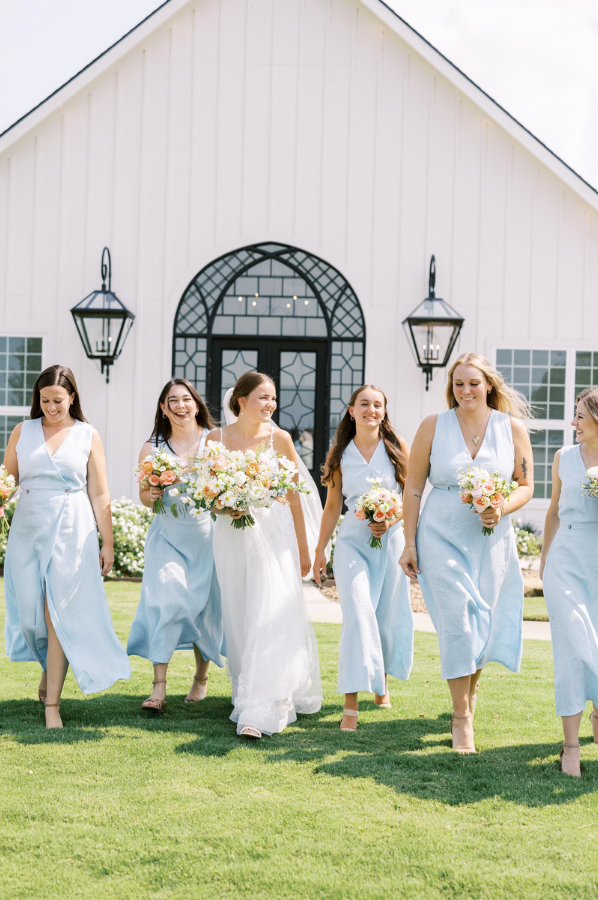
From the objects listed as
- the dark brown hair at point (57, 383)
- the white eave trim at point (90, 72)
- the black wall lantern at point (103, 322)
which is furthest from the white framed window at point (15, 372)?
the dark brown hair at point (57, 383)

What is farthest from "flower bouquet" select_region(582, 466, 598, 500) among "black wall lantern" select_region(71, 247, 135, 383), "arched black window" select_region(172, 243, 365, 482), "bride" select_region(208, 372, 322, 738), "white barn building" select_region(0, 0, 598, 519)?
"black wall lantern" select_region(71, 247, 135, 383)

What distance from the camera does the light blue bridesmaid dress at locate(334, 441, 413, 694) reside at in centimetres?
543

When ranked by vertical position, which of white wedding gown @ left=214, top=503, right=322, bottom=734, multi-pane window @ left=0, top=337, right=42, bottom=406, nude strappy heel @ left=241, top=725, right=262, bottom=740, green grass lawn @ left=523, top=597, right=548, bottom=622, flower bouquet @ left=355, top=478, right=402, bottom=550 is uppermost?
multi-pane window @ left=0, top=337, right=42, bottom=406

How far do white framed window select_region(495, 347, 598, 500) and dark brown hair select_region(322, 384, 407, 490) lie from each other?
7.10 m

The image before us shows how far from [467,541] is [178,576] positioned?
1.95 meters

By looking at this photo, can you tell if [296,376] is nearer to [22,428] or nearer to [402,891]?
[22,428]

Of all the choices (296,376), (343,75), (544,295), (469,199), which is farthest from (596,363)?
(343,75)

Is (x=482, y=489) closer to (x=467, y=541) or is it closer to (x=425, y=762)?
(x=467, y=541)

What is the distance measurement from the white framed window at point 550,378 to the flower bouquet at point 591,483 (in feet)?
27.2

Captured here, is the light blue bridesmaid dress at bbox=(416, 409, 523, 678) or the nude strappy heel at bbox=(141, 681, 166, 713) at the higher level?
the light blue bridesmaid dress at bbox=(416, 409, 523, 678)

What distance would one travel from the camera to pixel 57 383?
5555mm

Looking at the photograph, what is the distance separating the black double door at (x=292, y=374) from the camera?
1295cm

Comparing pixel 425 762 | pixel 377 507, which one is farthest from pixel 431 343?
pixel 425 762

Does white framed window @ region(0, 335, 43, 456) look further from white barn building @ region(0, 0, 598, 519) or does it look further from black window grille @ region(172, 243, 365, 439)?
black window grille @ region(172, 243, 365, 439)
